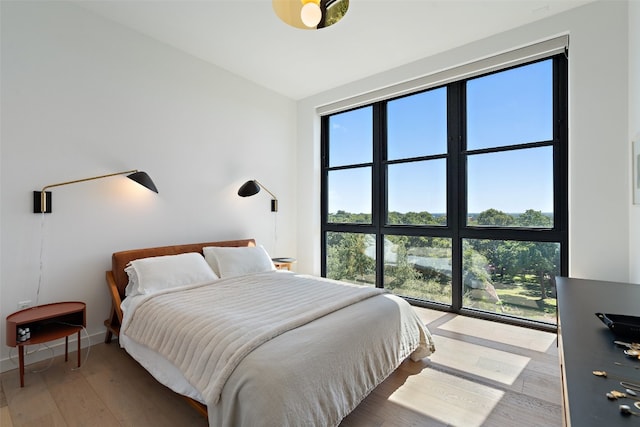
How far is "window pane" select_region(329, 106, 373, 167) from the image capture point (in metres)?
4.27

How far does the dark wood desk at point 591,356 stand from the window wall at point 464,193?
1267mm

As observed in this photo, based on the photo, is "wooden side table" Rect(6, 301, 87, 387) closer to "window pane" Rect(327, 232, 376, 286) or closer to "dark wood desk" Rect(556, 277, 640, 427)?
"dark wood desk" Rect(556, 277, 640, 427)

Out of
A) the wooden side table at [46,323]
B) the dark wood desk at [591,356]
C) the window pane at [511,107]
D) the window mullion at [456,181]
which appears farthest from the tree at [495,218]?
the wooden side table at [46,323]

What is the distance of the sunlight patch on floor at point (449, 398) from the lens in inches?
68.7

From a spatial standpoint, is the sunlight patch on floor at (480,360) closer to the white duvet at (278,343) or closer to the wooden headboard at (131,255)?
the white duvet at (278,343)

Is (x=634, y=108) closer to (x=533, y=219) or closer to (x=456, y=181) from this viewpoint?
(x=533, y=219)

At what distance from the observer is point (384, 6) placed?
2605mm

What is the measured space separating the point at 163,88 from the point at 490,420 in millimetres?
4042

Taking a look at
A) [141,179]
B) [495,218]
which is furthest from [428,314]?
[141,179]

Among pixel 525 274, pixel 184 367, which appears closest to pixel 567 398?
pixel 184 367

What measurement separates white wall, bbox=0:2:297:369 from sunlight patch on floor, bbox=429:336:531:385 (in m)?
2.79


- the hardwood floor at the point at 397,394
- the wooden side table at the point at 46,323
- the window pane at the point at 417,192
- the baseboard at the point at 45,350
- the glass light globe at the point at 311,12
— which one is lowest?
the hardwood floor at the point at 397,394

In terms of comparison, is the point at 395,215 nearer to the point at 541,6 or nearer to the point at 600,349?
the point at 541,6

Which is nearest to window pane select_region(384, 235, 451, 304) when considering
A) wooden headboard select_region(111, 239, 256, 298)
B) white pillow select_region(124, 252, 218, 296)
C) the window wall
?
the window wall
